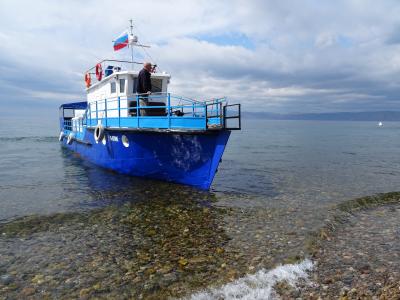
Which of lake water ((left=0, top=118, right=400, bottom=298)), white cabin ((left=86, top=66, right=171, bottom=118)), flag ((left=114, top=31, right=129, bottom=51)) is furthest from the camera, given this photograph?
flag ((left=114, top=31, right=129, bottom=51))

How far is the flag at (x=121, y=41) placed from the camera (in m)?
16.7

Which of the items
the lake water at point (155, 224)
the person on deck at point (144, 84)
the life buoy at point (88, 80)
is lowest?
the lake water at point (155, 224)

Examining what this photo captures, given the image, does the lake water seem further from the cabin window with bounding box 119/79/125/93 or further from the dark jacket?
the cabin window with bounding box 119/79/125/93

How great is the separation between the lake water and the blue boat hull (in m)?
0.48

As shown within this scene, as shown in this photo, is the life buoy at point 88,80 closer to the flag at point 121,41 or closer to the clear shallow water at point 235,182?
the flag at point 121,41

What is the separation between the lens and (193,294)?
527 cm

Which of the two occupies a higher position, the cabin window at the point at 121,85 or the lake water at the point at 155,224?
the cabin window at the point at 121,85

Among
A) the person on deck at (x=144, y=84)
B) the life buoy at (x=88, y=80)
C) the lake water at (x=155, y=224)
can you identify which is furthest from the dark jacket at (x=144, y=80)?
the life buoy at (x=88, y=80)

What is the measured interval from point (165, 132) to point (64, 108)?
19984 millimetres

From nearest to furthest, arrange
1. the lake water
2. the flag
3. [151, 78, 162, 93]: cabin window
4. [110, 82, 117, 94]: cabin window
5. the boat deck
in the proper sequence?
1. the lake water
2. the boat deck
3. [151, 78, 162, 93]: cabin window
4. [110, 82, 117, 94]: cabin window
5. the flag

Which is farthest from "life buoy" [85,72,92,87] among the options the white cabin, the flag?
the white cabin

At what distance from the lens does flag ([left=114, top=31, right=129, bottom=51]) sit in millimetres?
16688

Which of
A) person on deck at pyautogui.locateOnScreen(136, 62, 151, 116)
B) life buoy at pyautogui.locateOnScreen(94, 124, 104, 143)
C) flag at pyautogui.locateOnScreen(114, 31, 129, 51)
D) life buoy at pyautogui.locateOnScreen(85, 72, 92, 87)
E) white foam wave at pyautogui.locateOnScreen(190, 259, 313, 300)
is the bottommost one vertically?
white foam wave at pyautogui.locateOnScreen(190, 259, 313, 300)

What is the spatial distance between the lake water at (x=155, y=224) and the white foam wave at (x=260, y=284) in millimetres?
243
